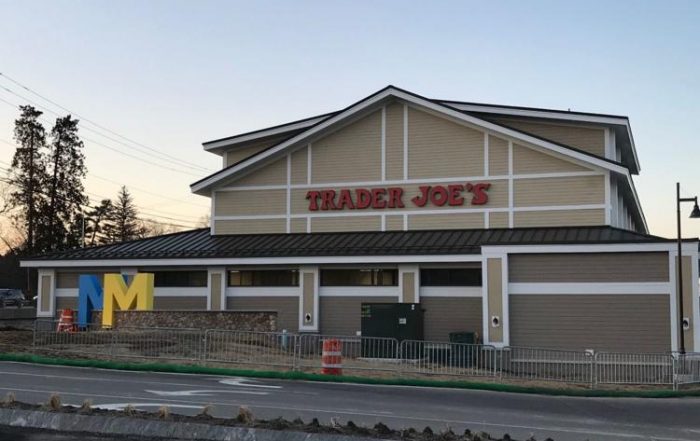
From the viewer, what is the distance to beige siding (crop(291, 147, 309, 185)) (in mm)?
35594

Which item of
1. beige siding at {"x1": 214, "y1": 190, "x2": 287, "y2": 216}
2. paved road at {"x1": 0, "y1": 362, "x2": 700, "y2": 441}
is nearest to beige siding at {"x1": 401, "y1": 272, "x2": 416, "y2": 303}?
beige siding at {"x1": 214, "y1": 190, "x2": 287, "y2": 216}

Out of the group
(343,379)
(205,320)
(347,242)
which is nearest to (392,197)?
(347,242)

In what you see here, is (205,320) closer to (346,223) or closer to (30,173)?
(346,223)

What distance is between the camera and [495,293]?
27.8m

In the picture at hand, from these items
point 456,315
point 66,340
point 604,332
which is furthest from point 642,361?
point 66,340

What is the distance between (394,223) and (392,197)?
3.70 ft

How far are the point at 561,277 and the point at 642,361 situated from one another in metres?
4.41

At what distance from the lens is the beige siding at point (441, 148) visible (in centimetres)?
3269

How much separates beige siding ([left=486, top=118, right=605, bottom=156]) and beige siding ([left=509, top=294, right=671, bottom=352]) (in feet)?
27.0

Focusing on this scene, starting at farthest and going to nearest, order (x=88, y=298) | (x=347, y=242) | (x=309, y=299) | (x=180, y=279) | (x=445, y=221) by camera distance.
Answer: (x=180, y=279)
(x=88, y=298)
(x=347, y=242)
(x=445, y=221)
(x=309, y=299)

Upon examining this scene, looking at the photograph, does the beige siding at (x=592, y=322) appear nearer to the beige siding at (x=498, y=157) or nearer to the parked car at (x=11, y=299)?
the beige siding at (x=498, y=157)

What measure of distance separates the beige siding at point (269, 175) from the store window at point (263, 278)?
4.60 meters

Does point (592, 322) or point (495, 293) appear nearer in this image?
point (592, 322)

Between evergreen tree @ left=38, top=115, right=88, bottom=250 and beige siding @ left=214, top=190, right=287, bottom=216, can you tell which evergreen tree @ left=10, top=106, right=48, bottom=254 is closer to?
evergreen tree @ left=38, top=115, right=88, bottom=250
